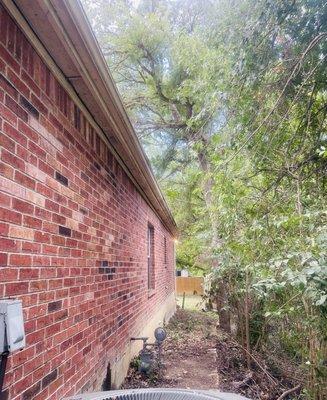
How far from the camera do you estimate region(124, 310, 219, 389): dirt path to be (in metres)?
5.49

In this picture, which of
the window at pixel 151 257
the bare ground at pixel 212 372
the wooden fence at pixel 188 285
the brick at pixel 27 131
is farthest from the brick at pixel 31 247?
the wooden fence at pixel 188 285

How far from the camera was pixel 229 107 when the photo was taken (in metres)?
5.42

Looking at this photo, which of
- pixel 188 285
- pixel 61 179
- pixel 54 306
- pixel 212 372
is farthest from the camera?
pixel 188 285

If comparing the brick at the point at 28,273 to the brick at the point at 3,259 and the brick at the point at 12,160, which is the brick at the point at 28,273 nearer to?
the brick at the point at 3,259

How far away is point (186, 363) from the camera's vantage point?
6809mm

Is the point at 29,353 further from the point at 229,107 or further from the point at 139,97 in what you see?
the point at 139,97

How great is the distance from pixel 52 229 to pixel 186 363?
509 cm

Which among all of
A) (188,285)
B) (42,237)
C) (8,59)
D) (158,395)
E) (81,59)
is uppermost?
(81,59)

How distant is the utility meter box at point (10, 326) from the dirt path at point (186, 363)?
11.9 feet

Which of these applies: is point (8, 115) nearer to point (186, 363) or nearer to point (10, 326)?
point (10, 326)

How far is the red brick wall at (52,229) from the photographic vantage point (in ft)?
7.11

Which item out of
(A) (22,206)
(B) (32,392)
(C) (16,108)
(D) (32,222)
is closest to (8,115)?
(C) (16,108)

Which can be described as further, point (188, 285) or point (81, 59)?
point (188, 285)

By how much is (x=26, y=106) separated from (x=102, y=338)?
2804mm
